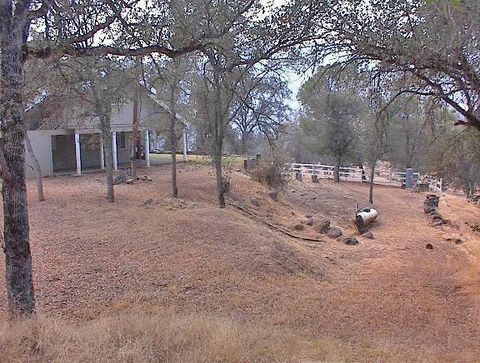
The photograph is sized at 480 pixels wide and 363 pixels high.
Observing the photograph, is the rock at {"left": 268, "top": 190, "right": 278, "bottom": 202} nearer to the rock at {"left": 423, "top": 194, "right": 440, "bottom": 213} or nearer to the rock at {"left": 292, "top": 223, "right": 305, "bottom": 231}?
the rock at {"left": 292, "top": 223, "right": 305, "bottom": 231}

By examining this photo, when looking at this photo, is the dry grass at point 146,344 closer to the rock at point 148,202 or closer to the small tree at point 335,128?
the rock at point 148,202

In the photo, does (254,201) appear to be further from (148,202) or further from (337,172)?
(337,172)

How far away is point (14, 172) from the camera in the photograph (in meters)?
5.31

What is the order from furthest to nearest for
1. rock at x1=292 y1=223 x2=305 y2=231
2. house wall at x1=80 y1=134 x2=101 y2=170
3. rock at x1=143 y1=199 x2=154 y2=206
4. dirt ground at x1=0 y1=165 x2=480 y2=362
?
1. house wall at x1=80 y1=134 x2=101 y2=170
2. rock at x1=292 y1=223 x2=305 y2=231
3. rock at x1=143 y1=199 x2=154 y2=206
4. dirt ground at x1=0 y1=165 x2=480 y2=362

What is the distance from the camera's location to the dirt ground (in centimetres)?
719

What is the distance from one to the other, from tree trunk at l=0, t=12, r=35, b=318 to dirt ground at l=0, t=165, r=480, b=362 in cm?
117

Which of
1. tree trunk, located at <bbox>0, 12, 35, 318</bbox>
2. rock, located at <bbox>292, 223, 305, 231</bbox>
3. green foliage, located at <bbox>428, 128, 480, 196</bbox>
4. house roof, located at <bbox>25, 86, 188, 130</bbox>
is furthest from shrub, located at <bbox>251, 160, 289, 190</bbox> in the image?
tree trunk, located at <bbox>0, 12, 35, 318</bbox>

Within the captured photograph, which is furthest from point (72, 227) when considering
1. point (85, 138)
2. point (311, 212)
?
point (85, 138)

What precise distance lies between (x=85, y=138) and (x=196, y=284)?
20.0m

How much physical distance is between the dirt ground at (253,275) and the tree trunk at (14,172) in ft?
3.84

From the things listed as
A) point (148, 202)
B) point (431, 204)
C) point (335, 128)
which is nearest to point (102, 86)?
point (148, 202)

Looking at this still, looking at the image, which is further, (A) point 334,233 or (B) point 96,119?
(B) point 96,119

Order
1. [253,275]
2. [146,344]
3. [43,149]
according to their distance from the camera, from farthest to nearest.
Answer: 1. [43,149]
2. [253,275]
3. [146,344]

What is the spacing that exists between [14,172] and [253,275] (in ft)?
19.1
